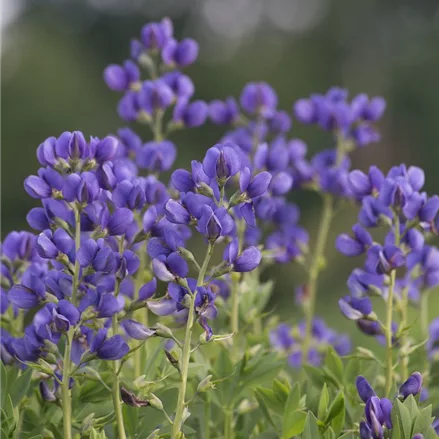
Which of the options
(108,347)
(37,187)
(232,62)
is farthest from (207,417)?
(232,62)

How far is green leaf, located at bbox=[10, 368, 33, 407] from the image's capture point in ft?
4.94

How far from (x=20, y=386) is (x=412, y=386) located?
27.2 inches

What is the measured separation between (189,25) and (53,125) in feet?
33.2

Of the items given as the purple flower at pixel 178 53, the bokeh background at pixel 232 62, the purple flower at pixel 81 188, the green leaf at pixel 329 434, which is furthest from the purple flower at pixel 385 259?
the bokeh background at pixel 232 62

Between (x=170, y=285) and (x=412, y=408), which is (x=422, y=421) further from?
(x=170, y=285)

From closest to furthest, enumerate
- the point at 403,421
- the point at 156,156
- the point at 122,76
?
the point at 403,421
the point at 156,156
the point at 122,76

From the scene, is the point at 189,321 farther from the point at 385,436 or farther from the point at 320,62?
the point at 320,62

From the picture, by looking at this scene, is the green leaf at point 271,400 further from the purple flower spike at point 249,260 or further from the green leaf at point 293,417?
the purple flower spike at point 249,260

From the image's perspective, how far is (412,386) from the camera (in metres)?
1.43

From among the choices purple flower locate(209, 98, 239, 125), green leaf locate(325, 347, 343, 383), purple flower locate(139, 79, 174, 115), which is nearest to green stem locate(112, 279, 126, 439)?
green leaf locate(325, 347, 343, 383)

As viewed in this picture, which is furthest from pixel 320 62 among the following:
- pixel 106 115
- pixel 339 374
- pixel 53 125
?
pixel 339 374

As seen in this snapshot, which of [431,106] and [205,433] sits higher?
[431,106]

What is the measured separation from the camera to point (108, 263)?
139 cm

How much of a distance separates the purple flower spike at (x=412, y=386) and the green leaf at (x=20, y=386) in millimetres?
660
